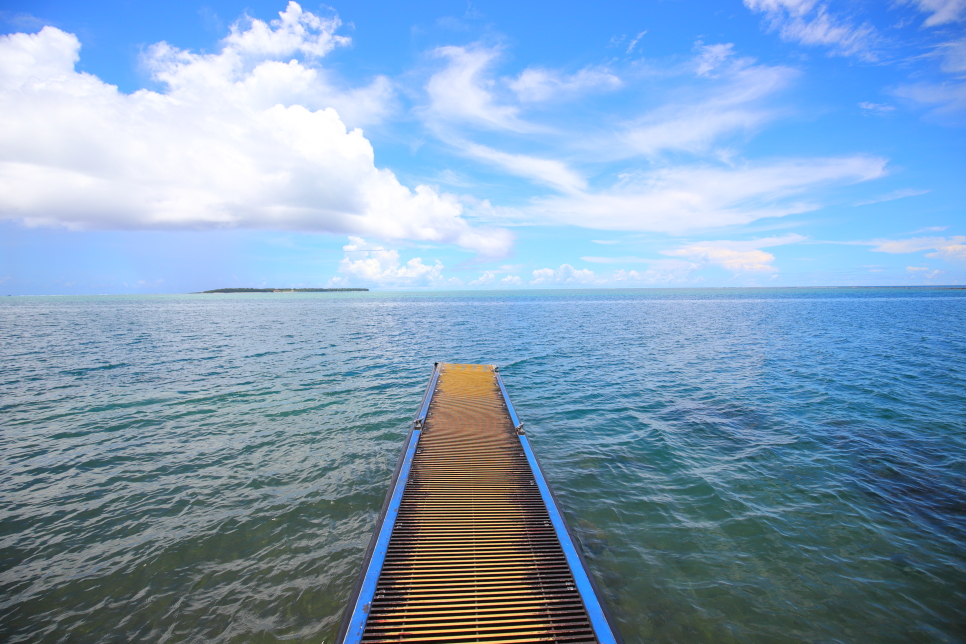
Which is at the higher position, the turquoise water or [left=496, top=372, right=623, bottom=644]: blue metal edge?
[left=496, top=372, right=623, bottom=644]: blue metal edge

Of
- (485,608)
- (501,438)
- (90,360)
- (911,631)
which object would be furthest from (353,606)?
(90,360)

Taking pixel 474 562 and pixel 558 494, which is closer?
pixel 474 562

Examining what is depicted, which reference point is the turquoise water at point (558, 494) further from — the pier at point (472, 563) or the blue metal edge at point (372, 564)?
the pier at point (472, 563)

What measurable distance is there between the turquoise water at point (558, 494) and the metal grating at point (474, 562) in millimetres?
1483

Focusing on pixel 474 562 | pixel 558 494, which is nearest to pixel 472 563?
pixel 474 562

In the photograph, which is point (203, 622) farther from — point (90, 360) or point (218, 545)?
point (90, 360)

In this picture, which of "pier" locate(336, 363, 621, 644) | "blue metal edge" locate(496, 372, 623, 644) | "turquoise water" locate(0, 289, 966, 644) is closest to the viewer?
"blue metal edge" locate(496, 372, 623, 644)

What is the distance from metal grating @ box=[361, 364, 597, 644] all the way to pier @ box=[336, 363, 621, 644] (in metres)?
0.02

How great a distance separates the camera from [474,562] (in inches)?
280

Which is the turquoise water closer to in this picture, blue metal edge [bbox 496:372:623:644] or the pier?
blue metal edge [bbox 496:372:623:644]

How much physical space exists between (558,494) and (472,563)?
468 cm

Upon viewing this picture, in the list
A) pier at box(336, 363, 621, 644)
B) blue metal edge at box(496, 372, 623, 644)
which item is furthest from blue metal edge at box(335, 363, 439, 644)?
blue metal edge at box(496, 372, 623, 644)

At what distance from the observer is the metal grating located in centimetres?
580

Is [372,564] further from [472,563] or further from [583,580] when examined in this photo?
[583,580]
